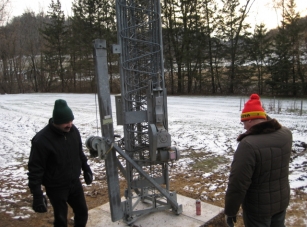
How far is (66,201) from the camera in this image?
3381mm

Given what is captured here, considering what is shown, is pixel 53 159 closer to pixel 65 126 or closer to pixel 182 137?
pixel 65 126

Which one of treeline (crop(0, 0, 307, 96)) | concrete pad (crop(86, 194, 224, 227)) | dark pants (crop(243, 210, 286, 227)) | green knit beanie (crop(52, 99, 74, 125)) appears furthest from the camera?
treeline (crop(0, 0, 307, 96))

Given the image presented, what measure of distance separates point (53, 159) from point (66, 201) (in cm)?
57

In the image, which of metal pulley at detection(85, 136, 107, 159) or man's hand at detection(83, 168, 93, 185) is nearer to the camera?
metal pulley at detection(85, 136, 107, 159)

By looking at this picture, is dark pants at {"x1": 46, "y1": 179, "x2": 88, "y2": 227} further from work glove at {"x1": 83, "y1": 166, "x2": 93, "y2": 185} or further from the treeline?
the treeline

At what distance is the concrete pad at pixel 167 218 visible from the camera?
12.8ft

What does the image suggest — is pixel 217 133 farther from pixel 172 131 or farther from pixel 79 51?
pixel 79 51

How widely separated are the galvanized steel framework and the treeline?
63.5 feet

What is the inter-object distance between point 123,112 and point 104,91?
36 centimetres

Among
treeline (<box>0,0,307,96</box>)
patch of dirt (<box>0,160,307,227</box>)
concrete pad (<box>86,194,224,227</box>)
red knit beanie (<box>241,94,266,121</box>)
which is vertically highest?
treeline (<box>0,0,307,96</box>)

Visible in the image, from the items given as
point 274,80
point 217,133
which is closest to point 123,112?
point 217,133

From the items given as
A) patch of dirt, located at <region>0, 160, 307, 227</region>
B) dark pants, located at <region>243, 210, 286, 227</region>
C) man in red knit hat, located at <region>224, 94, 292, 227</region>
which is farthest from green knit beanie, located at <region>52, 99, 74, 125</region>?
dark pants, located at <region>243, 210, 286, 227</region>

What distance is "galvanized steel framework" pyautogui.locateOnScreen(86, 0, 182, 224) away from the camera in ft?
11.6

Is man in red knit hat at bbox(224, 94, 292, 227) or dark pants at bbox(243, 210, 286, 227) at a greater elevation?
man in red knit hat at bbox(224, 94, 292, 227)
